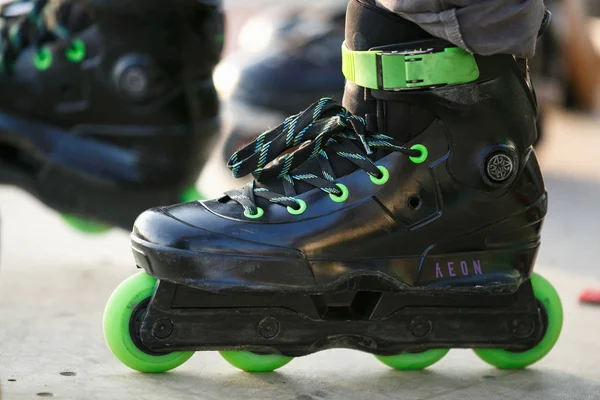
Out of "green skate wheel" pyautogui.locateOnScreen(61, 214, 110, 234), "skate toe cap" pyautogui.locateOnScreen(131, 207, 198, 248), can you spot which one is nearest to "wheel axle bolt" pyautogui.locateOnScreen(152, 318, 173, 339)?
"skate toe cap" pyautogui.locateOnScreen(131, 207, 198, 248)

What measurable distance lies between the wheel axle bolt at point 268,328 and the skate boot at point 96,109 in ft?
2.74

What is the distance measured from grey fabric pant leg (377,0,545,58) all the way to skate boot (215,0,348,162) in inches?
79.5

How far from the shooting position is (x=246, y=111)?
3.55 m

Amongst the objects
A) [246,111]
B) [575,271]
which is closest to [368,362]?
[575,271]

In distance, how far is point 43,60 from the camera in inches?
86.5

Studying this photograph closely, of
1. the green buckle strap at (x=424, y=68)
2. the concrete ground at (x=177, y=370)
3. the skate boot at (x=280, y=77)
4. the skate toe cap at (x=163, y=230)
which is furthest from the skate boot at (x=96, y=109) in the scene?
the skate boot at (x=280, y=77)

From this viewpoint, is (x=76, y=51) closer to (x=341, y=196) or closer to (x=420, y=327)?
(x=341, y=196)

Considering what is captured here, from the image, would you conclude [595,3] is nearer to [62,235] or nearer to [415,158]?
[62,235]

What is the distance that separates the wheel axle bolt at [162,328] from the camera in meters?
1.42

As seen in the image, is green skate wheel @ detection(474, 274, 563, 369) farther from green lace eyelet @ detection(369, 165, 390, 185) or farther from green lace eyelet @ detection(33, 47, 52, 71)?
green lace eyelet @ detection(33, 47, 52, 71)

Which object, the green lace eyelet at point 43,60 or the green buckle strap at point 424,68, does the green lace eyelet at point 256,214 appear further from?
the green lace eyelet at point 43,60

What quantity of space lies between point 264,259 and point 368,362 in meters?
0.31

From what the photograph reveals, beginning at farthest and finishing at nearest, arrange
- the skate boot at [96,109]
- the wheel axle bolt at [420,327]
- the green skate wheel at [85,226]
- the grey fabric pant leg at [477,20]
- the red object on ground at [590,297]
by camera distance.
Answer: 1. the green skate wheel at [85,226]
2. the skate boot at [96,109]
3. the red object on ground at [590,297]
4. the wheel axle bolt at [420,327]
5. the grey fabric pant leg at [477,20]

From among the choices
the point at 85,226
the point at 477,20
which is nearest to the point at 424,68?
the point at 477,20
